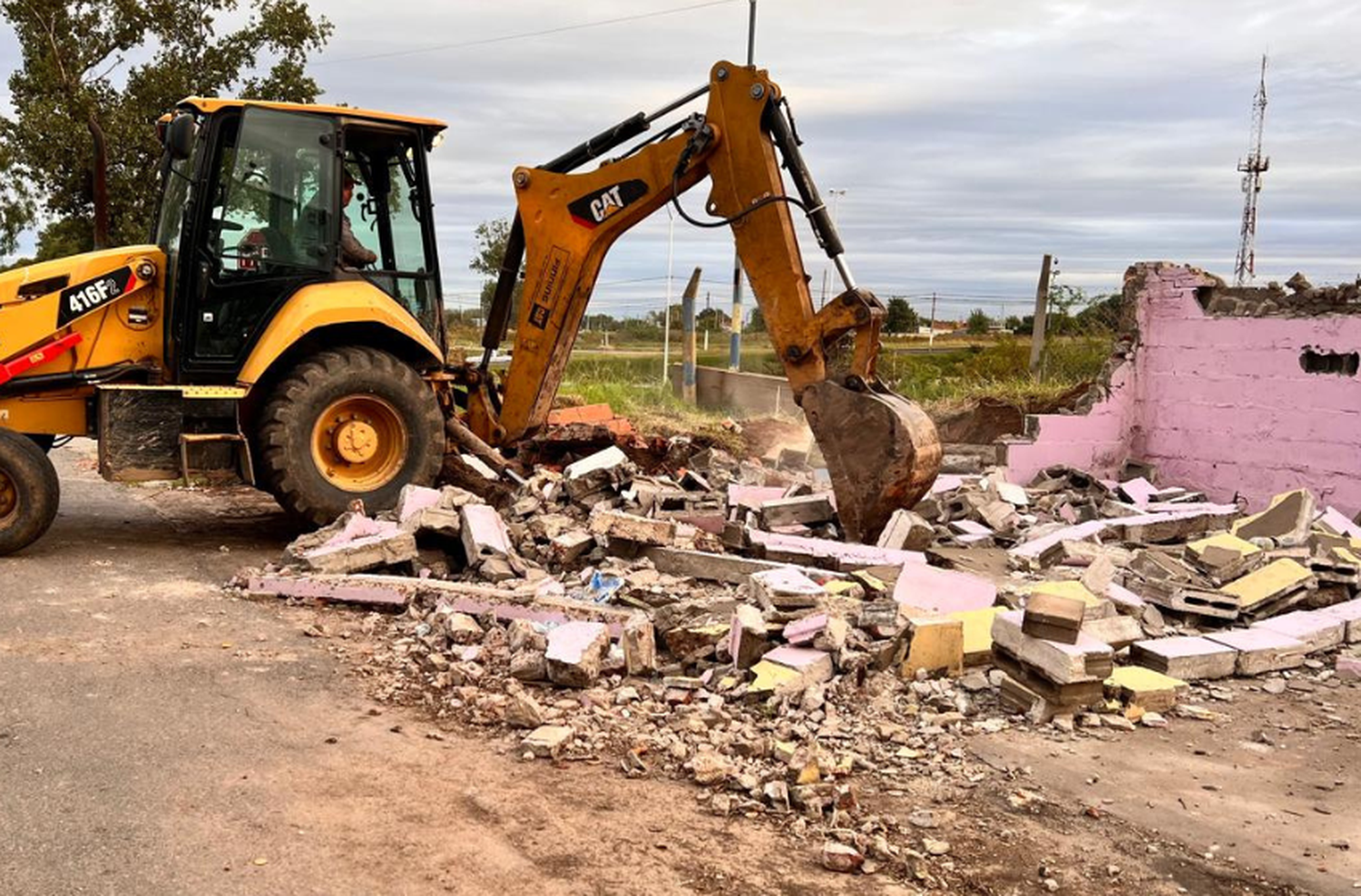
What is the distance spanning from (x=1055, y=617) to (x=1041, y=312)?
9.95 meters

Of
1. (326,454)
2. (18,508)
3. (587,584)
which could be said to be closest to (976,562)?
(587,584)

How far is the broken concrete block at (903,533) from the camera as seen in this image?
7375mm

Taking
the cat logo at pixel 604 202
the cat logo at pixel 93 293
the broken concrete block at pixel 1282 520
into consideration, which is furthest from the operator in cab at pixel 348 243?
the broken concrete block at pixel 1282 520

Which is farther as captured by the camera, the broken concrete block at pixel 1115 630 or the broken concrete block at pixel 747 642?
the broken concrete block at pixel 1115 630

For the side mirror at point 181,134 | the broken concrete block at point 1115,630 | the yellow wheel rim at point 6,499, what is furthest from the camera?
the yellow wheel rim at point 6,499

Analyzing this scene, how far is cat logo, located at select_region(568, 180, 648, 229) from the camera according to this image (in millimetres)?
8227

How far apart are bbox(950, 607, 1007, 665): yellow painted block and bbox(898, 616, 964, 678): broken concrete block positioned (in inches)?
2.1

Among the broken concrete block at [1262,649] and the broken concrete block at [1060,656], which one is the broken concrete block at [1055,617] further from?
the broken concrete block at [1262,649]

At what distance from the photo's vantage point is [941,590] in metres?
6.37

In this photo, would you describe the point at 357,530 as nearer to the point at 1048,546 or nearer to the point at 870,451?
the point at 870,451

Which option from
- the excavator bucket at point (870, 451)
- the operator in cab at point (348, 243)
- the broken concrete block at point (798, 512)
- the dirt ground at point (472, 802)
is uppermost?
the operator in cab at point (348, 243)

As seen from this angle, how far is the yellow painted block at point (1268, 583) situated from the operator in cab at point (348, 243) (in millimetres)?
5959

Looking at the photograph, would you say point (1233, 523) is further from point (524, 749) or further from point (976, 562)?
point (524, 749)

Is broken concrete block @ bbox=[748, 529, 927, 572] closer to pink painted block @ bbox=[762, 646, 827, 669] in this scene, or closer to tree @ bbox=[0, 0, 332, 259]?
pink painted block @ bbox=[762, 646, 827, 669]
